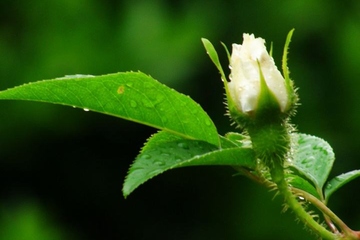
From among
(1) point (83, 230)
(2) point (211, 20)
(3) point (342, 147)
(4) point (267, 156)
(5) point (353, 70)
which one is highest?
(4) point (267, 156)

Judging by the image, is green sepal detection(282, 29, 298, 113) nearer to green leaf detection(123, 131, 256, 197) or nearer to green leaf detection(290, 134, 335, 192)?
green leaf detection(123, 131, 256, 197)

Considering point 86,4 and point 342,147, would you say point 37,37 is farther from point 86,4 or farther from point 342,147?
point 342,147

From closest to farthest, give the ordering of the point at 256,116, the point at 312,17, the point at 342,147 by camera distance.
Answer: the point at 256,116
the point at 342,147
the point at 312,17

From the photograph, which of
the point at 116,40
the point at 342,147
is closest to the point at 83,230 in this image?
the point at 116,40

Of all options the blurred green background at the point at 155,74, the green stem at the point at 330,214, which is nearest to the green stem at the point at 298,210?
the green stem at the point at 330,214

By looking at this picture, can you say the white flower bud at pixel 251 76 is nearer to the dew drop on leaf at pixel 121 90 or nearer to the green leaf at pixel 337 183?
the dew drop on leaf at pixel 121 90

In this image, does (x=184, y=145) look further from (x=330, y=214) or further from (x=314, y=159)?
(x=314, y=159)
